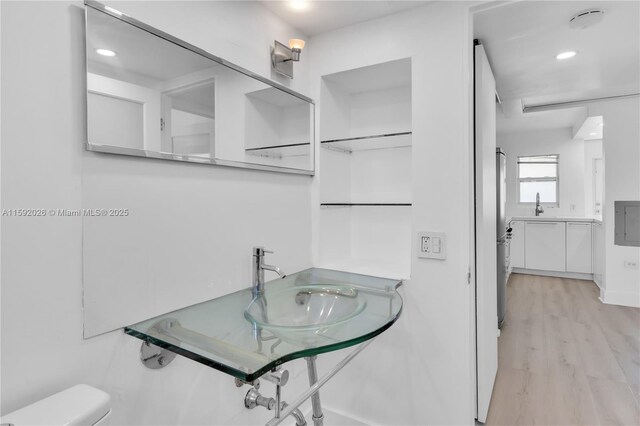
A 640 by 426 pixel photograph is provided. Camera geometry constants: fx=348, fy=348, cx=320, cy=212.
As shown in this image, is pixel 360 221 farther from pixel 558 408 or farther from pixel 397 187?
pixel 558 408

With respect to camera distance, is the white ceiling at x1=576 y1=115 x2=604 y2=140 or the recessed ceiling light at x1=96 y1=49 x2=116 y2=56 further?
the white ceiling at x1=576 y1=115 x2=604 y2=140

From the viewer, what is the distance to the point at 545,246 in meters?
5.54

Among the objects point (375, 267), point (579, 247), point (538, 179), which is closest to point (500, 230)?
point (375, 267)

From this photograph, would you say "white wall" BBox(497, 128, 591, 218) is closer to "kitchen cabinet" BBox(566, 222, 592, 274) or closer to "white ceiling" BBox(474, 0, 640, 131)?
"kitchen cabinet" BBox(566, 222, 592, 274)

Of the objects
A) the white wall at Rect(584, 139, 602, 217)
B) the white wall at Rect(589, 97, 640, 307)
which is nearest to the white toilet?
the white wall at Rect(589, 97, 640, 307)

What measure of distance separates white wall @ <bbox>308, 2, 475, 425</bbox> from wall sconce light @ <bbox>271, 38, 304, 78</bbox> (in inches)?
12.2

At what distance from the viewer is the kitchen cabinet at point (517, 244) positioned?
5.68 meters

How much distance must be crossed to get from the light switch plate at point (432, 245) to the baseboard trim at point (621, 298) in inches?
155

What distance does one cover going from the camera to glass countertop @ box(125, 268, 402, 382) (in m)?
0.94

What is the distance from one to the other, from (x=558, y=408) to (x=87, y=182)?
112 inches

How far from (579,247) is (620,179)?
1.70 meters

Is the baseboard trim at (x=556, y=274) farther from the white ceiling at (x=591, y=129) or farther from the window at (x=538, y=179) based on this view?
the white ceiling at (x=591, y=129)

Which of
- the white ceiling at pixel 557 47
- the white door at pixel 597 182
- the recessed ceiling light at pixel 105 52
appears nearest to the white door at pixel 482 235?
the white ceiling at pixel 557 47

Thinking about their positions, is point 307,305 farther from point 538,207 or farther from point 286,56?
point 538,207
